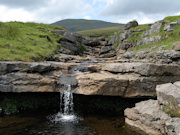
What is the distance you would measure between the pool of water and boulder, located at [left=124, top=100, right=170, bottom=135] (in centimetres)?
71

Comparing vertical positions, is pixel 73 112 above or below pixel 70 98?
below

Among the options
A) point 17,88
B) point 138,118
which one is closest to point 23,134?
point 17,88

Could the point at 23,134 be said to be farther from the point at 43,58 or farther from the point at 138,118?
the point at 43,58

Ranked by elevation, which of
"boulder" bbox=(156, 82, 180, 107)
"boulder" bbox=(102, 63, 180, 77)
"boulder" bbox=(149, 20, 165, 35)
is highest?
"boulder" bbox=(149, 20, 165, 35)

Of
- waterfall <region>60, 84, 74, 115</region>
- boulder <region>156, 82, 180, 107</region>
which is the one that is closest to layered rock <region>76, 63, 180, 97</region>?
waterfall <region>60, 84, 74, 115</region>

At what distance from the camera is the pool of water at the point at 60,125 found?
11.2 metres

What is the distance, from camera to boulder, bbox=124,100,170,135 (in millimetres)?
10601

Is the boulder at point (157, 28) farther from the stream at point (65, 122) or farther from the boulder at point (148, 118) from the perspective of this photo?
the stream at point (65, 122)

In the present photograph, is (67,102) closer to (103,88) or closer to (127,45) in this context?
(103,88)

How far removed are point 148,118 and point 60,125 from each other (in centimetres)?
734

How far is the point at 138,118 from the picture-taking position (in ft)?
40.1

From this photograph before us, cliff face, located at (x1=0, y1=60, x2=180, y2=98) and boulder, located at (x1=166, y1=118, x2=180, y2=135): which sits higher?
cliff face, located at (x1=0, y1=60, x2=180, y2=98)

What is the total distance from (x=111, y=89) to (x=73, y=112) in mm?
4897

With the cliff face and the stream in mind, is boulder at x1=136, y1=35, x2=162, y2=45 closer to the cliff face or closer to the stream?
the cliff face
